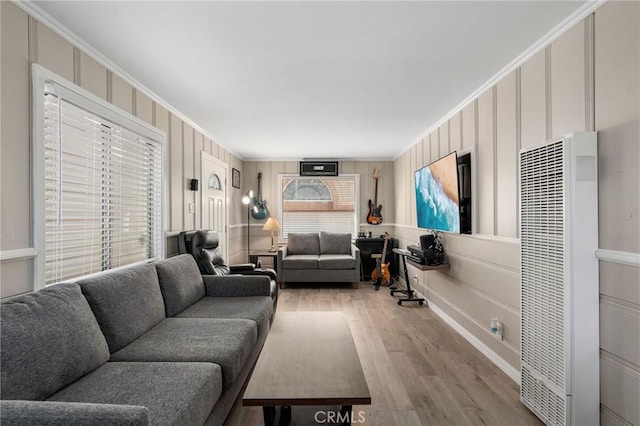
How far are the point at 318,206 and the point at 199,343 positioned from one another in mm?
4755

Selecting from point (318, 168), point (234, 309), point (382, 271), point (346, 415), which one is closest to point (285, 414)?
point (346, 415)

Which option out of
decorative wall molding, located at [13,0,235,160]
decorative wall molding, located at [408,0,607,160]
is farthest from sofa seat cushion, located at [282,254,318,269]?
decorative wall molding, located at [408,0,607,160]

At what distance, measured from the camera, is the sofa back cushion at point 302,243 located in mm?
5879

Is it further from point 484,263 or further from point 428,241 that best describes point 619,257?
point 428,241

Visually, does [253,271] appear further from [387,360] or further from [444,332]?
[444,332]

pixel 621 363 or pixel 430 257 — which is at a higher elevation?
pixel 430 257

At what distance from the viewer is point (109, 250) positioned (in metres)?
2.44

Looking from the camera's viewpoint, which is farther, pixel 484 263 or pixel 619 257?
pixel 484 263

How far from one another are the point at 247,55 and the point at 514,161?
2.13 m

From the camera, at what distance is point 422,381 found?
89.9 inches

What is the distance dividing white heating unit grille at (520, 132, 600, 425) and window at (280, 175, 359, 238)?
4.73 m

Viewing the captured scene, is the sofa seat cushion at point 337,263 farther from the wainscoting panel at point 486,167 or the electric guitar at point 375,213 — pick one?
the wainscoting panel at point 486,167

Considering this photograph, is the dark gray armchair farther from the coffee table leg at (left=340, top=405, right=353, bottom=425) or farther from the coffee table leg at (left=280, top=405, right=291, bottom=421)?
the coffee table leg at (left=340, top=405, right=353, bottom=425)

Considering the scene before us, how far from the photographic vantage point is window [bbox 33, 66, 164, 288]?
1820 millimetres
